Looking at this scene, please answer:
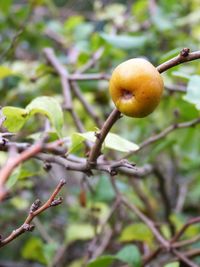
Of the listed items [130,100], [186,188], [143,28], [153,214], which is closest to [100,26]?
[143,28]

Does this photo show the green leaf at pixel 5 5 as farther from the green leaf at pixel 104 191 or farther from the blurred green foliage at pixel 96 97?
the green leaf at pixel 104 191

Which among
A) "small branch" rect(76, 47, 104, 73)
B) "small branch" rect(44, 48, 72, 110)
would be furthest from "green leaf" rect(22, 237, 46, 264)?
"small branch" rect(76, 47, 104, 73)

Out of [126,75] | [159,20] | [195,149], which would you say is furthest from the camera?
[159,20]

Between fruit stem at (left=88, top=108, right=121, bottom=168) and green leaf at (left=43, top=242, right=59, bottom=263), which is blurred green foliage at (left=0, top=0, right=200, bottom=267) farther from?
fruit stem at (left=88, top=108, right=121, bottom=168)

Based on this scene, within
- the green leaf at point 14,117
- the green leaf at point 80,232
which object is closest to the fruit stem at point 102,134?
the green leaf at point 14,117

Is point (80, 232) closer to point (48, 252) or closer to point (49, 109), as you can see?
point (48, 252)

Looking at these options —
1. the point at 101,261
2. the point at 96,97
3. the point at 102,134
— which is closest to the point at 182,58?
the point at 102,134

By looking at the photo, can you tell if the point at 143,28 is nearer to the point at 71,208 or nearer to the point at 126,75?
the point at 71,208
